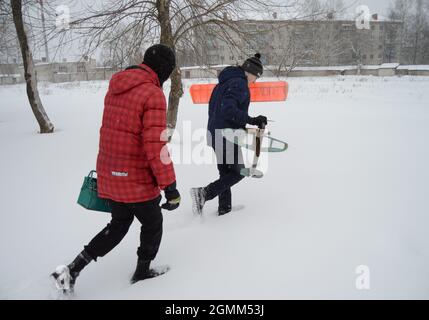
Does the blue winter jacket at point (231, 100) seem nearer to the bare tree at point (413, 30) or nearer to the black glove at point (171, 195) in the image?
the black glove at point (171, 195)

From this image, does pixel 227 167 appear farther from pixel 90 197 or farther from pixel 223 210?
pixel 90 197

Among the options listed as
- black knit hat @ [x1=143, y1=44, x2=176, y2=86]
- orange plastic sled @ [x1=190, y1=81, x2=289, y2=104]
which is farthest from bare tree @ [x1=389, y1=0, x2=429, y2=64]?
black knit hat @ [x1=143, y1=44, x2=176, y2=86]

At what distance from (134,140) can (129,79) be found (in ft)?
1.25

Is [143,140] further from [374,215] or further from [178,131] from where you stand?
[178,131]

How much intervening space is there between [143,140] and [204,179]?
293cm

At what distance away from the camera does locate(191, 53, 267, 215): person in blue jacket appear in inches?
124

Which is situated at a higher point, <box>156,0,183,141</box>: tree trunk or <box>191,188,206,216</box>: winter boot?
<box>156,0,183,141</box>: tree trunk

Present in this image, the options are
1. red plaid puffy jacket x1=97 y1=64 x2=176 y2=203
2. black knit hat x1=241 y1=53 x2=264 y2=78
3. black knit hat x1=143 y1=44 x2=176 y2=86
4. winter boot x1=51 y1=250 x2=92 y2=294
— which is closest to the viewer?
red plaid puffy jacket x1=97 y1=64 x2=176 y2=203

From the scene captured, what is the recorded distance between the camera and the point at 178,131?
28.1ft

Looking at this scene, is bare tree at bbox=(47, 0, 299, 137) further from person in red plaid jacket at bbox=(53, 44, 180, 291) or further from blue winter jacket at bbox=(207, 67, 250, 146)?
person in red plaid jacket at bbox=(53, 44, 180, 291)

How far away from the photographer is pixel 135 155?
7.09 ft

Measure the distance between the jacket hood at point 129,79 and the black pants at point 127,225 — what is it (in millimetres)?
752

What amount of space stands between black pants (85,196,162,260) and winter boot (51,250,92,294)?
6 centimetres

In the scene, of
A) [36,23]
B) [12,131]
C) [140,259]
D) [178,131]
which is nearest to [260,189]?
[140,259]
